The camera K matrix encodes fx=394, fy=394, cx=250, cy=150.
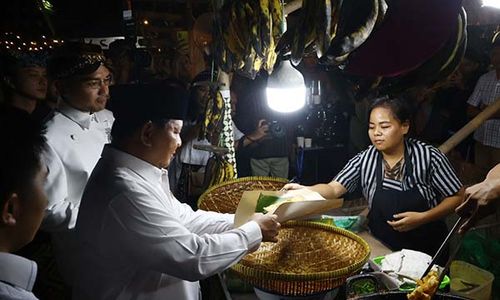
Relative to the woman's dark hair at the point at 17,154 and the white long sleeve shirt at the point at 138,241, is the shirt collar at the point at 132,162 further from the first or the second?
the woman's dark hair at the point at 17,154

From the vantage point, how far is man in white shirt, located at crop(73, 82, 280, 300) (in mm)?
1814

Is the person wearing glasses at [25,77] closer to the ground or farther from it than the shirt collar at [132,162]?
farther from it

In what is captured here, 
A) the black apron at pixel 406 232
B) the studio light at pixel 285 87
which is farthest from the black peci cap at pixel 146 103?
the black apron at pixel 406 232

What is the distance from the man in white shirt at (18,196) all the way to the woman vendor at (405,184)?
2.10m

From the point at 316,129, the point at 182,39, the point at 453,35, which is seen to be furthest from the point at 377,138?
the point at 182,39

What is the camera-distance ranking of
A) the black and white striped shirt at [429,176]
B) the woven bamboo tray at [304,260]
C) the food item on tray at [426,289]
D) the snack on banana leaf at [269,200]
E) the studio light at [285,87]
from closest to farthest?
1. the food item on tray at [426,289]
2. the woven bamboo tray at [304,260]
3. the snack on banana leaf at [269,200]
4. the studio light at [285,87]
5. the black and white striped shirt at [429,176]

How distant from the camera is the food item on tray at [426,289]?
161 cm

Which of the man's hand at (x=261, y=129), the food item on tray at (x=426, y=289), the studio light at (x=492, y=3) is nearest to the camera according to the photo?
the food item on tray at (x=426, y=289)

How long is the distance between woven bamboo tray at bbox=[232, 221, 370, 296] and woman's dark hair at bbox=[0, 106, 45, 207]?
1035 mm

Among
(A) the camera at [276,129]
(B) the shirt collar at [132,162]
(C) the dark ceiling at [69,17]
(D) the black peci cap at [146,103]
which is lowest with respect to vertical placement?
(A) the camera at [276,129]

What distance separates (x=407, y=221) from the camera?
2943mm

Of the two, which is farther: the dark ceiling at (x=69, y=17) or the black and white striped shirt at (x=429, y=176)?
the dark ceiling at (x=69, y=17)

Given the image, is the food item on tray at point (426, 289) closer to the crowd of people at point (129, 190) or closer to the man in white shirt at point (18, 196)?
the crowd of people at point (129, 190)

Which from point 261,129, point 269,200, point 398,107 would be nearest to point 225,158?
point 269,200
